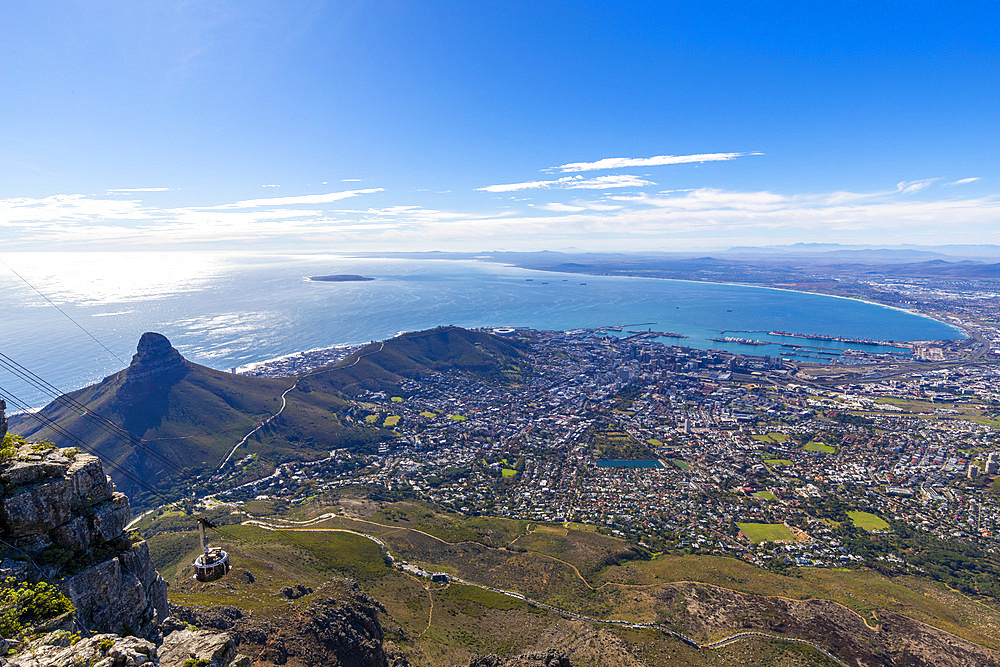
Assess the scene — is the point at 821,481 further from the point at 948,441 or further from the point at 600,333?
the point at 600,333

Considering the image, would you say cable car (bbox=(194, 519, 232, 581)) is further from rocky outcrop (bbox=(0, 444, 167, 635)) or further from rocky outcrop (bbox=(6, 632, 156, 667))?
rocky outcrop (bbox=(6, 632, 156, 667))

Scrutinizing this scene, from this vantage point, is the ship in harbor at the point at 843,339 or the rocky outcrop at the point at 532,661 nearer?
the rocky outcrop at the point at 532,661

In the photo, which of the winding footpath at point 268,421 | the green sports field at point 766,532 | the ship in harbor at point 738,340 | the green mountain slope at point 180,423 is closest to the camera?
the green sports field at point 766,532

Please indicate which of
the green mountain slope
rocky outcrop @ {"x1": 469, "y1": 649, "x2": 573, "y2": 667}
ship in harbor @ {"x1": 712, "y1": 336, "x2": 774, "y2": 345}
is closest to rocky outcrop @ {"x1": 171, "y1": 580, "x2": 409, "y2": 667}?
rocky outcrop @ {"x1": 469, "y1": 649, "x2": 573, "y2": 667}

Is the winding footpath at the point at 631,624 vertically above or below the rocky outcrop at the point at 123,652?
below

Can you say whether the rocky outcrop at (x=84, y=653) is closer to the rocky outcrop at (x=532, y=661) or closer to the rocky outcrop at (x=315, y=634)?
the rocky outcrop at (x=315, y=634)

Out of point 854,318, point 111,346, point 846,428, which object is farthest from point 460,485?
point 854,318

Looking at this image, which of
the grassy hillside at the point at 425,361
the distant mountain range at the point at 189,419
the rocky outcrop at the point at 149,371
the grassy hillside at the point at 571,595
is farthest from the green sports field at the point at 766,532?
the rocky outcrop at the point at 149,371

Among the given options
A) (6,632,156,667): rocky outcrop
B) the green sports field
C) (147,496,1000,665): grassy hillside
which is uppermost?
(6,632,156,667): rocky outcrop
